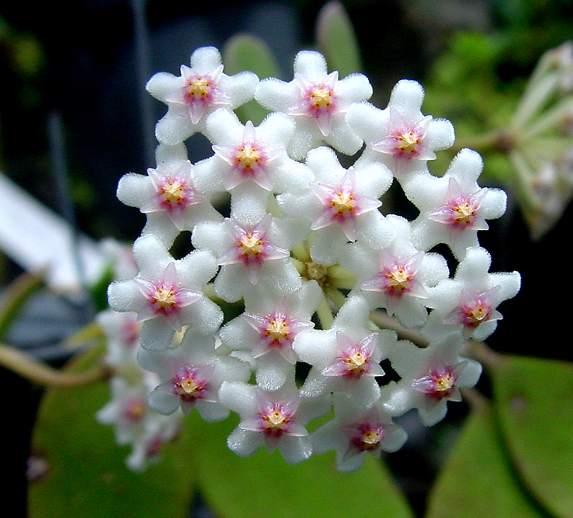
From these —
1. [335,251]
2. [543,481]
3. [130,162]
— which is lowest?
[543,481]

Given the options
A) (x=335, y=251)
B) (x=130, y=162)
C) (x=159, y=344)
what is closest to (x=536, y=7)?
(x=130, y=162)

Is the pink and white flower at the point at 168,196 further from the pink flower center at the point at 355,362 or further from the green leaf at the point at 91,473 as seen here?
the green leaf at the point at 91,473

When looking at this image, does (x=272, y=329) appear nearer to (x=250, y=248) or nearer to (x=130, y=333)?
(x=250, y=248)

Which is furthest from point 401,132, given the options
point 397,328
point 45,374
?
point 45,374

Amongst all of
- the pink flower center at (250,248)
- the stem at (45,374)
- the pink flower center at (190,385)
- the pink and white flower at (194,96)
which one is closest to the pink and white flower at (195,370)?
the pink flower center at (190,385)

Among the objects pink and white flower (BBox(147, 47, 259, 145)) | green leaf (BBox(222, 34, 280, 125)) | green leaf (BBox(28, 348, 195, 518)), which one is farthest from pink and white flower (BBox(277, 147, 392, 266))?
green leaf (BBox(28, 348, 195, 518))

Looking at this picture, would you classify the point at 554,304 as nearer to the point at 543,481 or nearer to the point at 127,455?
the point at 543,481
